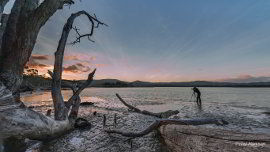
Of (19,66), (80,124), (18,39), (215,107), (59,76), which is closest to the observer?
(18,39)

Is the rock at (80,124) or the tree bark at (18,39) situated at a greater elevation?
the tree bark at (18,39)

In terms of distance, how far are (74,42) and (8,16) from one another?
4.93m

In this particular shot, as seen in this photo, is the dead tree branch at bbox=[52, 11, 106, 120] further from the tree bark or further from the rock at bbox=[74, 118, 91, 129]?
the rock at bbox=[74, 118, 91, 129]

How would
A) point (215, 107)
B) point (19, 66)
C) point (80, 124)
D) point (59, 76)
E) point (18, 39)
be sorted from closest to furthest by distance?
point (18, 39) < point (19, 66) < point (59, 76) < point (80, 124) < point (215, 107)

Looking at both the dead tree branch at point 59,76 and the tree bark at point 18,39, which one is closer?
the tree bark at point 18,39

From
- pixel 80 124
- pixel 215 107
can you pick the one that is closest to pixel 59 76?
pixel 80 124

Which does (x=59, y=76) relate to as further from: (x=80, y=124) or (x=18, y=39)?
(x=80, y=124)

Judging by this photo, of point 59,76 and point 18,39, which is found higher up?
point 18,39

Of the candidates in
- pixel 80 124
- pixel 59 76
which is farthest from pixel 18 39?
pixel 80 124

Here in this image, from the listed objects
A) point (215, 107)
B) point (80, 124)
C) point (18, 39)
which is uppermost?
point (18, 39)

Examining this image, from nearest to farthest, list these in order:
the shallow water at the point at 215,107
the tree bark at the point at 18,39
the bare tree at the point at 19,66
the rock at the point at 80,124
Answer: the bare tree at the point at 19,66 < the tree bark at the point at 18,39 < the rock at the point at 80,124 < the shallow water at the point at 215,107

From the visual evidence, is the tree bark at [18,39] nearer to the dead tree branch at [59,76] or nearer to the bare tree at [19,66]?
the bare tree at [19,66]

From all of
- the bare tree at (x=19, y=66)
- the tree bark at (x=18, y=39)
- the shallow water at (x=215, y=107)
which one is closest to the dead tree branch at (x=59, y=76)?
the bare tree at (x=19, y=66)

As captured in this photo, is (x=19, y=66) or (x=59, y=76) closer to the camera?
(x=19, y=66)
